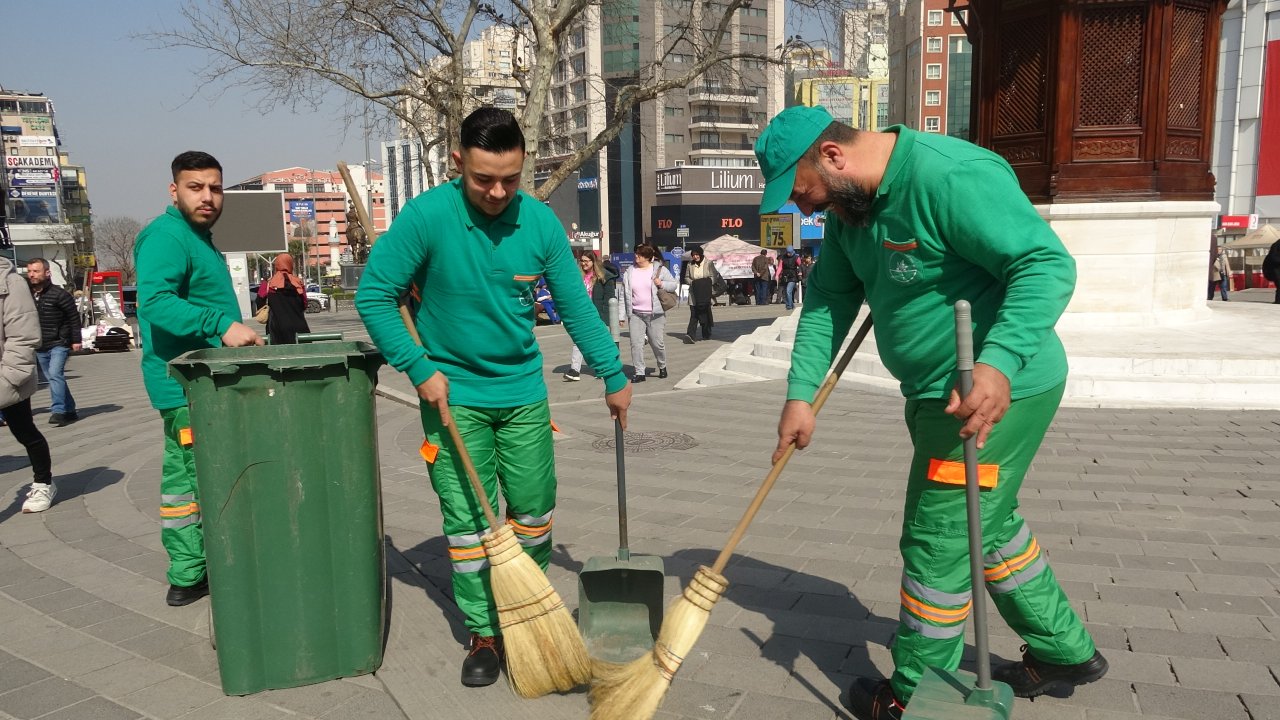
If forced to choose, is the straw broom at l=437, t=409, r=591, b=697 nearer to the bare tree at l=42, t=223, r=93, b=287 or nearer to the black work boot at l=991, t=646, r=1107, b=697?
the black work boot at l=991, t=646, r=1107, b=697

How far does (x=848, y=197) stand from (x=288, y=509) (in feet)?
7.14

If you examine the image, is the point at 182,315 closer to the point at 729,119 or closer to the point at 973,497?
the point at 973,497

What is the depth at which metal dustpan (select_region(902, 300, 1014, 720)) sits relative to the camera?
2.20 metres

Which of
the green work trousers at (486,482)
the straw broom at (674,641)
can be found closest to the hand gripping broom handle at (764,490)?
the straw broom at (674,641)

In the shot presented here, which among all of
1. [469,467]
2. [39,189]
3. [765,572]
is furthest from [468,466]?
[39,189]

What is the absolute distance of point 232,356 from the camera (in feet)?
11.2

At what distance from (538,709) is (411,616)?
3.50 ft

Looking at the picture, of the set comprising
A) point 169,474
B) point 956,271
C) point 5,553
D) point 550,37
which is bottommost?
point 5,553

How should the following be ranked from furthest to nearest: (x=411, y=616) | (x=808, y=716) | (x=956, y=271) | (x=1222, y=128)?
1. (x=1222, y=128)
2. (x=411, y=616)
3. (x=808, y=716)
4. (x=956, y=271)

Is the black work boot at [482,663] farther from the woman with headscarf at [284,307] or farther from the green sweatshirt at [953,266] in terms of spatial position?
the woman with headscarf at [284,307]

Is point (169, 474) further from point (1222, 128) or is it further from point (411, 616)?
point (1222, 128)

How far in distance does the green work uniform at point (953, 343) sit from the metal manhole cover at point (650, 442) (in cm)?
460

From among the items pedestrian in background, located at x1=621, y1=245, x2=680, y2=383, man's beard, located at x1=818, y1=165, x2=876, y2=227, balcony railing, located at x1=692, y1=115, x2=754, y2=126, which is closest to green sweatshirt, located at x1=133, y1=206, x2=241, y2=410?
man's beard, located at x1=818, y1=165, x2=876, y2=227

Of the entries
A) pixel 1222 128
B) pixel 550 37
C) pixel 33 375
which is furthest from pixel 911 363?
pixel 1222 128
